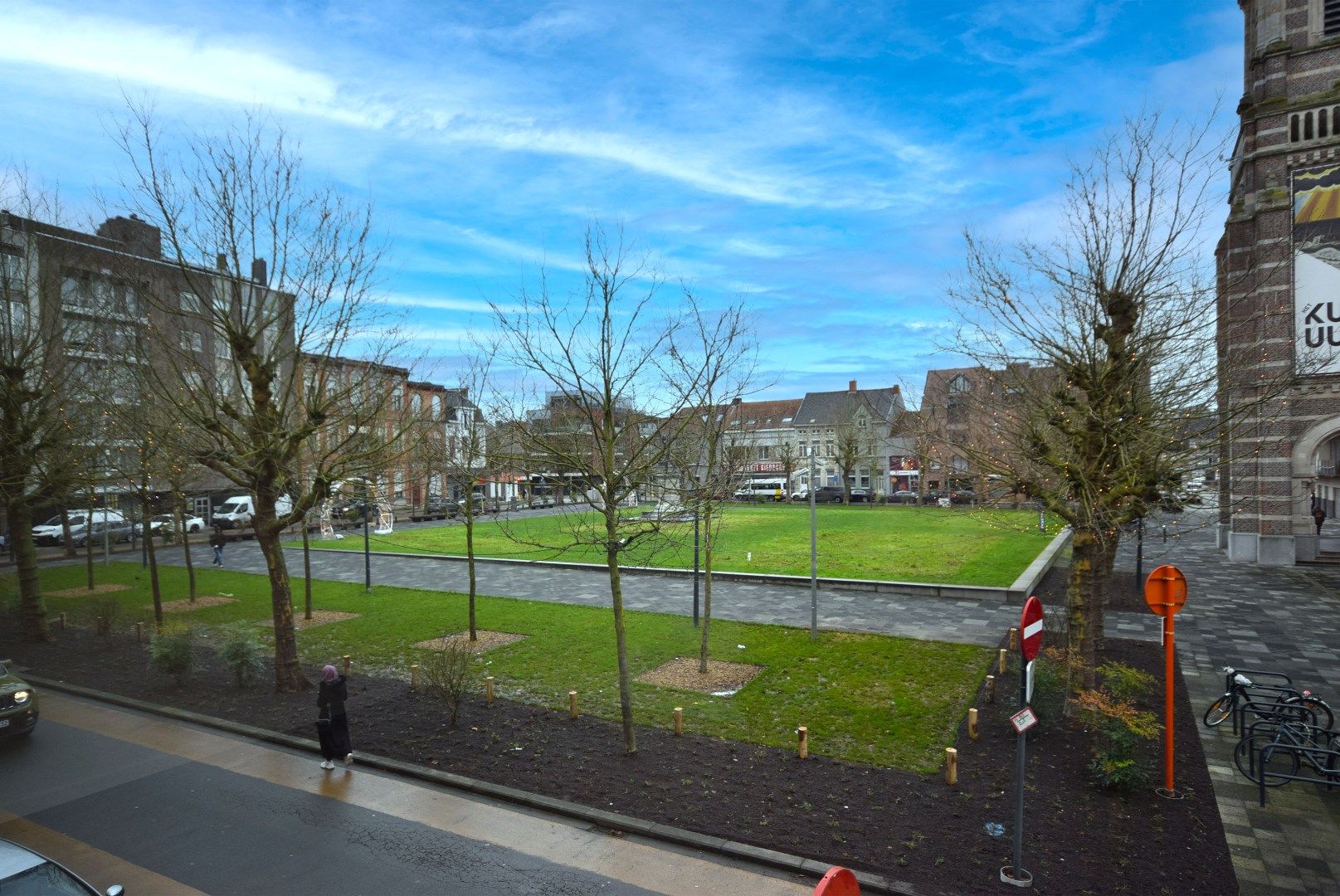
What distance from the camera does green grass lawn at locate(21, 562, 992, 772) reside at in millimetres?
11234

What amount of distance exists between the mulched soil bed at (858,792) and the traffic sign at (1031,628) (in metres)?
2.21

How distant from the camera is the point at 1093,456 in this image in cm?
1161

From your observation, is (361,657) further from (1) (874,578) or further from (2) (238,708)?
(1) (874,578)

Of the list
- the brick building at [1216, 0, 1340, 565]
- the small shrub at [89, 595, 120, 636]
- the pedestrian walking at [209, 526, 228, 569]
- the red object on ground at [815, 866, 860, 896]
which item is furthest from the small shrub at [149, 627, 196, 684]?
the brick building at [1216, 0, 1340, 565]

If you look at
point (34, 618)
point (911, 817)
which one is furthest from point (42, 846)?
point (34, 618)

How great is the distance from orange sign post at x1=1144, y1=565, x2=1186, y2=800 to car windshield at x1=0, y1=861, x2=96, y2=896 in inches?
426

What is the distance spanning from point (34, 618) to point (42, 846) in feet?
41.5

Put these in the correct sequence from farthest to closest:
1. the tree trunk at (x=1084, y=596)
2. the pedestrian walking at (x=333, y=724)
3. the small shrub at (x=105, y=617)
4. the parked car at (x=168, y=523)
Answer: the parked car at (x=168, y=523) < the small shrub at (x=105, y=617) < the tree trunk at (x=1084, y=596) < the pedestrian walking at (x=333, y=724)

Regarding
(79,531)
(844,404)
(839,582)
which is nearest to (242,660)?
(839,582)

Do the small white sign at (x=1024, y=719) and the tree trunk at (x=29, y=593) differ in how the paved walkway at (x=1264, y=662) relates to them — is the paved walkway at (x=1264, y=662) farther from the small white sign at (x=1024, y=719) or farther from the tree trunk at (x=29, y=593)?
the tree trunk at (x=29, y=593)

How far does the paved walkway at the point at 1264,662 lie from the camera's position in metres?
7.53

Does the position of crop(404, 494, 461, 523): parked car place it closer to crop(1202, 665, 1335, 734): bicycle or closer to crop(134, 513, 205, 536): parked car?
crop(134, 513, 205, 536): parked car

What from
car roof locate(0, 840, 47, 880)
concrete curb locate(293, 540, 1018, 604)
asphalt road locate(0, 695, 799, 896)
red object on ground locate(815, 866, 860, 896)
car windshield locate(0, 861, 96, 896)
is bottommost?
asphalt road locate(0, 695, 799, 896)

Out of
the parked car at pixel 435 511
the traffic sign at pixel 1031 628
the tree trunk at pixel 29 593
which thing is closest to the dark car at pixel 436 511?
the parked car at pixel 435 511
